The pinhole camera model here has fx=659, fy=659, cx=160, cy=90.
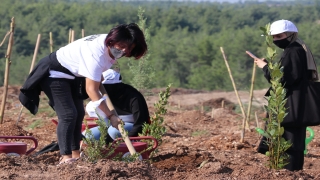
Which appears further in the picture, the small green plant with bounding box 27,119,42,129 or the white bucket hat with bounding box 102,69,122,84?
the small green plant with bounding box 27,119,42,129

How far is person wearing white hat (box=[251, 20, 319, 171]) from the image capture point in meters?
5.43

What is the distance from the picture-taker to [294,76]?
5.43 m

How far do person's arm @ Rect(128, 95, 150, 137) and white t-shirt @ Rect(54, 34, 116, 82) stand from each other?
1.41 meters

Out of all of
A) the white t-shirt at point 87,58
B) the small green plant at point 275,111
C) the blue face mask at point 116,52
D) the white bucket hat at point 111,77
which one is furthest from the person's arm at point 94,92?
the white bucket hat at point 111,77

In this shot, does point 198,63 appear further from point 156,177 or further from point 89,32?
point 156,177

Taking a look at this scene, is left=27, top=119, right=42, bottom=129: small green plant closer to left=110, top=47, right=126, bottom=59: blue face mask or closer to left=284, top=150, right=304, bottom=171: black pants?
left=284, top=150, right=304, bottom=171: black pants

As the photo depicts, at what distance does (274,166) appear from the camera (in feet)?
16.9

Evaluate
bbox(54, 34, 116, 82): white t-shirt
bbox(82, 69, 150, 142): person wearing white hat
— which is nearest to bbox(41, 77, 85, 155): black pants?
bbox(54, 34, 116, 82): white t-shirt

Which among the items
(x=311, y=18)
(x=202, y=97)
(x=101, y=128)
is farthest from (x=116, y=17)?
(x=101, y=128)

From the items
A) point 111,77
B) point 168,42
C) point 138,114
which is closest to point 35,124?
point 111,77

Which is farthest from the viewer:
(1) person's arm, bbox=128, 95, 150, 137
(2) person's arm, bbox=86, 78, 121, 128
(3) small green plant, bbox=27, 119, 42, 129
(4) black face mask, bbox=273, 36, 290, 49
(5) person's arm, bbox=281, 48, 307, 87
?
(3) small green plant, bbox=27, 119, 42, 129

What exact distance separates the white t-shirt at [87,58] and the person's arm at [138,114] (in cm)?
141

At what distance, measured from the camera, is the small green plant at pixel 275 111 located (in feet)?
16.2

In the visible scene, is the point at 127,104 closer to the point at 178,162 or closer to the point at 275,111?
the point at 178,162
